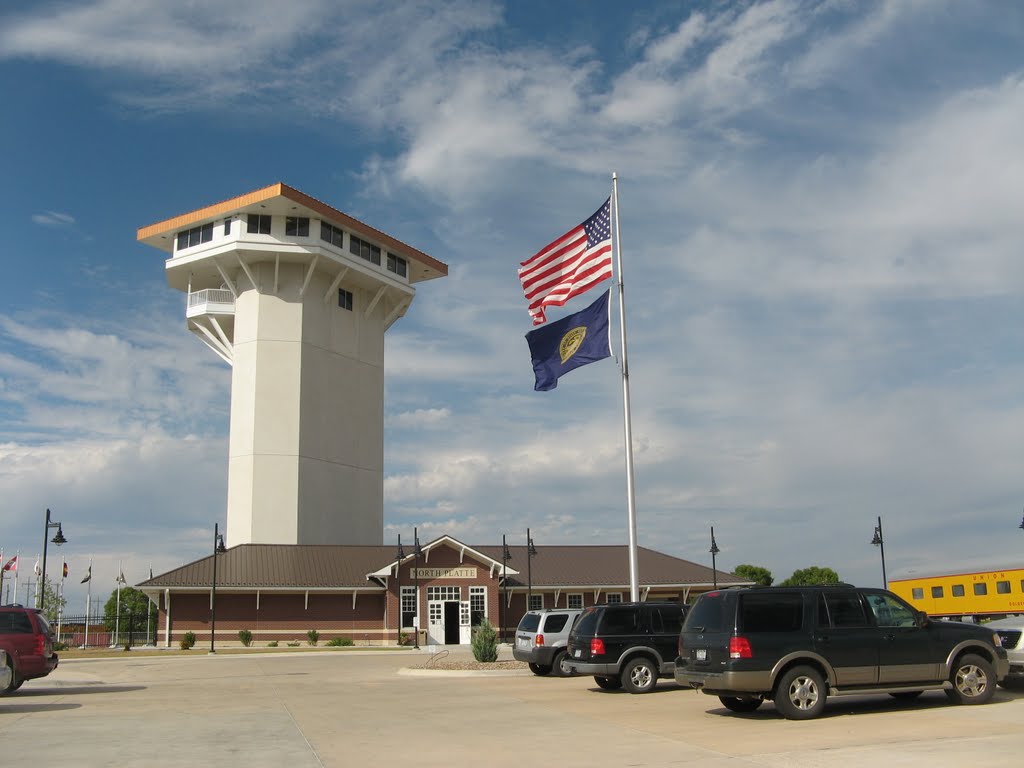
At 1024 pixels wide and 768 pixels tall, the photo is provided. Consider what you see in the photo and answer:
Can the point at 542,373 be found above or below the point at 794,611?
above

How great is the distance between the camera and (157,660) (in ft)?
123

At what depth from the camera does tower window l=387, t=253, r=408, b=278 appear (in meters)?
63.9

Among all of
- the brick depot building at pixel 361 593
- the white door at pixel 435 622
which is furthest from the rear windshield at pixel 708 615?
the white door at pixel 435 622

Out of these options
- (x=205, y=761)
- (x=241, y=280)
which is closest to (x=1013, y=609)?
(x=205, y=761)

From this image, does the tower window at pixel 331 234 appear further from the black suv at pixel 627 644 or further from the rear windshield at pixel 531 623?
the black suv at pixel 627 644

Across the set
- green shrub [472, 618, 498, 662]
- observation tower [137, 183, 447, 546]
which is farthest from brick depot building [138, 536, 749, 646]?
green shrub [472, 618, 498, 662]

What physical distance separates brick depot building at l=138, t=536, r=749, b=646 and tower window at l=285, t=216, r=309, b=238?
61.0ft

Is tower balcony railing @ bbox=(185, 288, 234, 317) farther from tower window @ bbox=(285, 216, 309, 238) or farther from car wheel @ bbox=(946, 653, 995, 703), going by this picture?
A: car wheel @ bbox=(946, 653, 995, 703)

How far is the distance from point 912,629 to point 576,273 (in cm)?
1266

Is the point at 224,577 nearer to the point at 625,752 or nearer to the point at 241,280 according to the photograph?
the point at 241,280

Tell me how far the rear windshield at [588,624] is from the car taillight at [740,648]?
18.4ft

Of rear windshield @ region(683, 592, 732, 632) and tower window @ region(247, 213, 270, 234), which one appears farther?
tower window @ region(247, 213, 270, 234)

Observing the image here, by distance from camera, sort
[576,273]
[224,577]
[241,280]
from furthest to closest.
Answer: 1. [241,280]
2. [224,577]
3. [576,273]

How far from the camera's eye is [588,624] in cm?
1894
